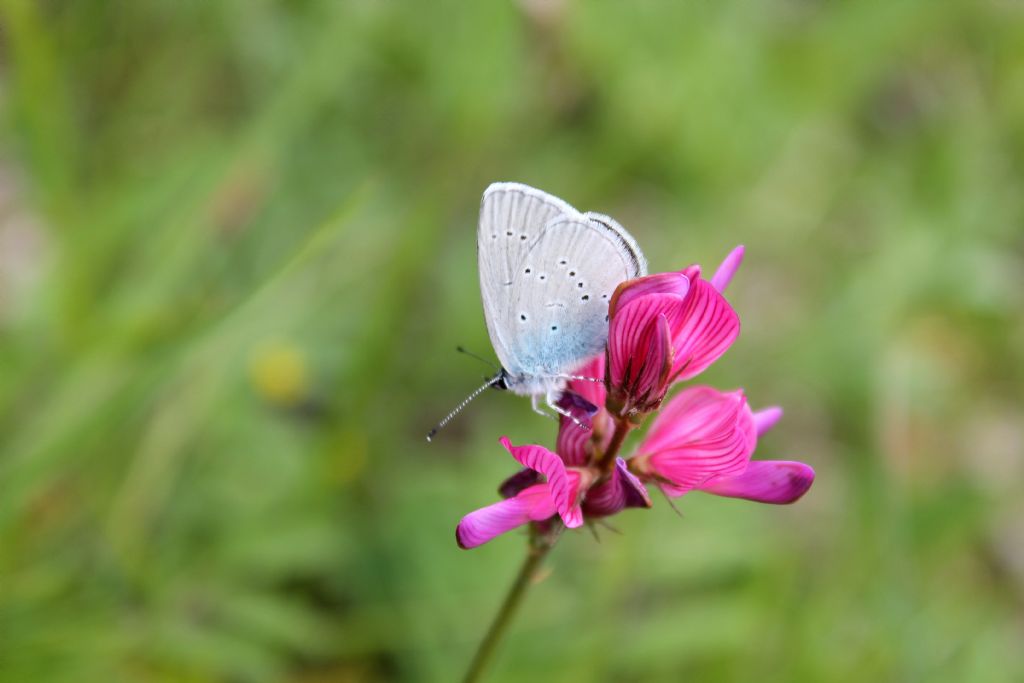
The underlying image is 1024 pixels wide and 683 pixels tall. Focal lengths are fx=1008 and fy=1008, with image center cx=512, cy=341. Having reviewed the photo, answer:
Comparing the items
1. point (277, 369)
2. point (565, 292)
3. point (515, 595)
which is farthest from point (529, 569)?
point (277, 369)

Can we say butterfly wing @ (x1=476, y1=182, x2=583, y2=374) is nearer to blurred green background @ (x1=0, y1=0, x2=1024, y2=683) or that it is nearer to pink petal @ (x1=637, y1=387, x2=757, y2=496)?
pink petal @ (x1=637, y1=387, x2=757, y2=496)

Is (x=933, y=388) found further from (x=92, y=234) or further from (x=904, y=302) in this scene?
(x=92, y=234)

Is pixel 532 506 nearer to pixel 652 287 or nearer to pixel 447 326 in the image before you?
pixel 652 287

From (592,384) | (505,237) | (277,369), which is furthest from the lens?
(277,369)

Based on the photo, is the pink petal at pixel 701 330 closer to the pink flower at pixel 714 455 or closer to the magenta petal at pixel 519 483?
the pink flower at pixel 714 455

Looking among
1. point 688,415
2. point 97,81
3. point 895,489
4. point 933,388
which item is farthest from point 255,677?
point 933,388
